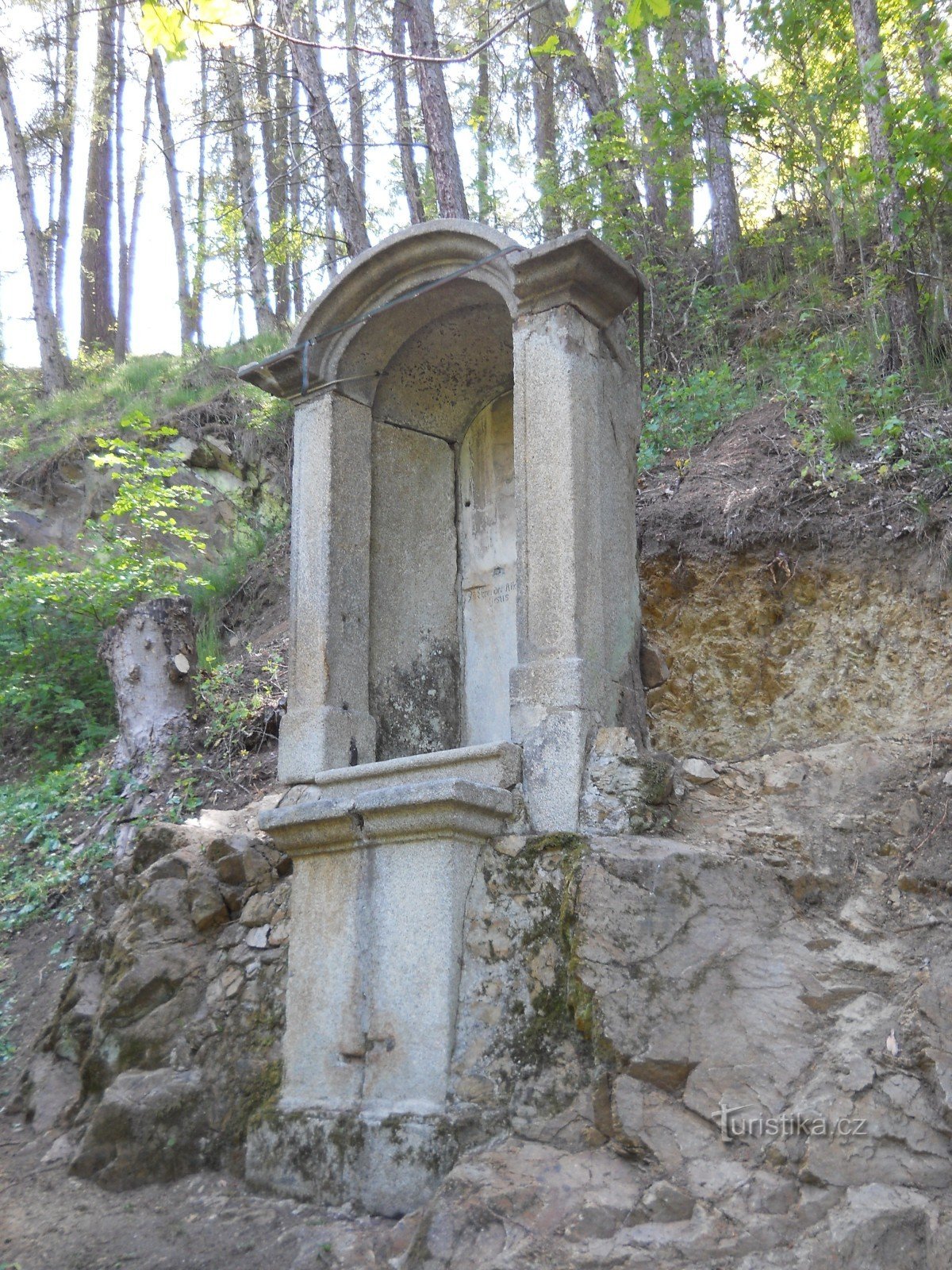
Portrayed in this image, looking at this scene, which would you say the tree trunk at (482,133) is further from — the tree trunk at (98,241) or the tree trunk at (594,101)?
the tree trunk at (98,241)

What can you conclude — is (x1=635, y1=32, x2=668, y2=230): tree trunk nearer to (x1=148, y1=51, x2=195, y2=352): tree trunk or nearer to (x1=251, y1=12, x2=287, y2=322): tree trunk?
(x1=251, y1=12, x2=287, y2=322): tree trunk

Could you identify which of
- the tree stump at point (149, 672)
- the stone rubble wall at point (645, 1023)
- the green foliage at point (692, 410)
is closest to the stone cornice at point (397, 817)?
the stone rubble wall at point (645, 1023)

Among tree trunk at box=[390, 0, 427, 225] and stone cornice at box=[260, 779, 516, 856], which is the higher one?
tree trunk at box=[390, 0, 427, 225]

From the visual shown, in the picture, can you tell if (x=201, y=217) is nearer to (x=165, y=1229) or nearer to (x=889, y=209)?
(x=889, y=209)

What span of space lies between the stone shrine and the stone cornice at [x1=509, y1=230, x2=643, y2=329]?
0.01 meters

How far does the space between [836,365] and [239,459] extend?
6.00 meters

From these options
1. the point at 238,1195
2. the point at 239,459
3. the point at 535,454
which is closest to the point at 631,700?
the point at 535,454

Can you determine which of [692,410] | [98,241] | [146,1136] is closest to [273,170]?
[98,241]

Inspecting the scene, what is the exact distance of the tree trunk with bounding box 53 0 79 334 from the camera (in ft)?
54.1

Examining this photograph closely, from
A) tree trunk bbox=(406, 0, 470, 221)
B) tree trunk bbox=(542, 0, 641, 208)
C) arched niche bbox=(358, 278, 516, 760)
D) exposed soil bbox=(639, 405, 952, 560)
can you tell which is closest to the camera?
arched niche bbox=(358, 278, 516, 760)

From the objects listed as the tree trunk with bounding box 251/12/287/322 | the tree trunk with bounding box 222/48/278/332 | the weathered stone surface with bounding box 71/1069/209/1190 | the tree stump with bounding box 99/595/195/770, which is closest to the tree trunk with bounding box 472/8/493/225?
the tree trunk with bounding box 251/12/287/322

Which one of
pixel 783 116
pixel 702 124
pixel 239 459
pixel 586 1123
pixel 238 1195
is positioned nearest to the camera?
pixel 586 1123

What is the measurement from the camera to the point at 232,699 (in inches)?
270

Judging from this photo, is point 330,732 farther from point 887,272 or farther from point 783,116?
point 783,116
